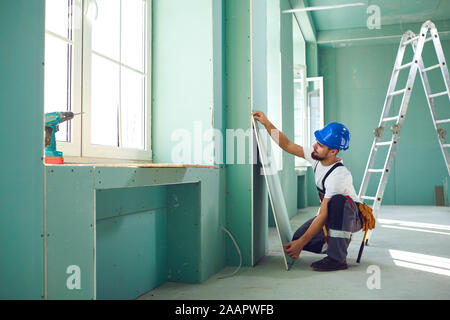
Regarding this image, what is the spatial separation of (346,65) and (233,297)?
681 centimetres

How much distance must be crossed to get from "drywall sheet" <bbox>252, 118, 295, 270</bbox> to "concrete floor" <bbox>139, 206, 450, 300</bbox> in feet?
0.69

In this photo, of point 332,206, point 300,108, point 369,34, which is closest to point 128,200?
point 332,206

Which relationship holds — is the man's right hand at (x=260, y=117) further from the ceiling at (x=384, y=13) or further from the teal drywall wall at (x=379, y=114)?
the teal drywall wall at (x=379, y=114)

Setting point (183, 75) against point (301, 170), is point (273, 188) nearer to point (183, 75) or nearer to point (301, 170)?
point (183, 75)

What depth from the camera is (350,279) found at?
8.05 feet

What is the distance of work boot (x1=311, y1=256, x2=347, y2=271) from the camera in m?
2.69

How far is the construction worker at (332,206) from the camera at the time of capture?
8.82 feet

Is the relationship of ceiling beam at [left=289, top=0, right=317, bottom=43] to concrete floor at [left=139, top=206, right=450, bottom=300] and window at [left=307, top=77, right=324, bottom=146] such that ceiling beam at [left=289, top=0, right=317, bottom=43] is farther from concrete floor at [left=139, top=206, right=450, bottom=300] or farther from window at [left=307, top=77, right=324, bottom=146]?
concrete floor at [left=139, top=206, right=450, bottom=300]

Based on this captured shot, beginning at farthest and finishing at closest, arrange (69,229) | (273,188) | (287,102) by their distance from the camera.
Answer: (287,102)
(273,188)
(69,229)

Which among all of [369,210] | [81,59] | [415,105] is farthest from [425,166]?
[81,59]

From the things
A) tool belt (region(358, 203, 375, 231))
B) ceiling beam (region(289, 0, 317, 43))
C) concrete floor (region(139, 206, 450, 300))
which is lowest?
concrete floor (region(139, 206, 450, 300))

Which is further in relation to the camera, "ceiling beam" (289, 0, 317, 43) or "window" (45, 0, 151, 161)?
"ceiling beam" (289, 0, 317, 43)

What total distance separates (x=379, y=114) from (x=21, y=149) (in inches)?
294

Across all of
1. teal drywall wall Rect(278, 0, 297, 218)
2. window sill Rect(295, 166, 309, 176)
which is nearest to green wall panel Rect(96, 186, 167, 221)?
teal drywall wall Rect(278, 0, 297, 218)
